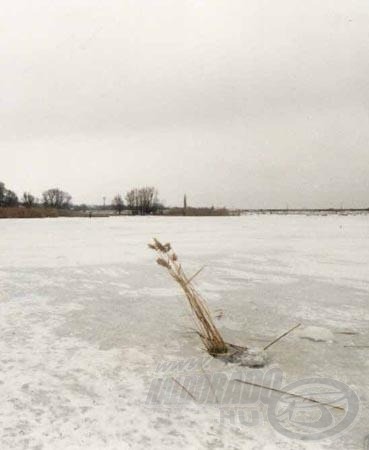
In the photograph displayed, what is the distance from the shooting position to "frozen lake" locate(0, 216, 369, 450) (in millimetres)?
1966

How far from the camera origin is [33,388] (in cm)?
238

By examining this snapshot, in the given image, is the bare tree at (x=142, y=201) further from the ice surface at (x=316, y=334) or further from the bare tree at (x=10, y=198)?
the ice surface at (x=316, y=334)

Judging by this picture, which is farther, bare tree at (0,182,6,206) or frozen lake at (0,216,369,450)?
bare tree at (0,182,6,206)

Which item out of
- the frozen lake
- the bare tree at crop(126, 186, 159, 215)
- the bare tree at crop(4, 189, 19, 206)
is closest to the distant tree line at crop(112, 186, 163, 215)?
the bare tree at crop(126, 186, 159, 215)

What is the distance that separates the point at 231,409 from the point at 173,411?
0.30 m

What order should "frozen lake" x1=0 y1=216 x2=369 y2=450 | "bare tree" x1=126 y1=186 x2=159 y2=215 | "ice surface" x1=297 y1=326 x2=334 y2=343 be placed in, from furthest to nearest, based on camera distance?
"bare tree" x1=126 y1=186 x2=159 y2=215 → "ice surface" x1=297 y1=326 x2=334 y2=343 → "frozen lake" x1=0 y1=216 x2=369 y2=450

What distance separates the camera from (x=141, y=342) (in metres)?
3.24

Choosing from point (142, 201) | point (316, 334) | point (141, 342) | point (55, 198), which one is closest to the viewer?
point (141, 342)

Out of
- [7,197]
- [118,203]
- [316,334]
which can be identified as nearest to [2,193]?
[7,197]

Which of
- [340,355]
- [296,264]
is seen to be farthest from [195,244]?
[340,355]

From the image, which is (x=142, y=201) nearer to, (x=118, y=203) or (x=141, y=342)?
(x=118, y=203)

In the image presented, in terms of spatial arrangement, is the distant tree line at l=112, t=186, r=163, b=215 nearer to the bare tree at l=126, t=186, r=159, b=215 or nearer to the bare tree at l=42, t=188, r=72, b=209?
the bare tree at l=126, t=186, r=159, b=215

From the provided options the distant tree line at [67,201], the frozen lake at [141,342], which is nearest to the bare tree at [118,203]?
the distant tree line at [67,201]

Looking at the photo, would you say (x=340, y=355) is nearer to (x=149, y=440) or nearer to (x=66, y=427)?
(x=149, y=440)
